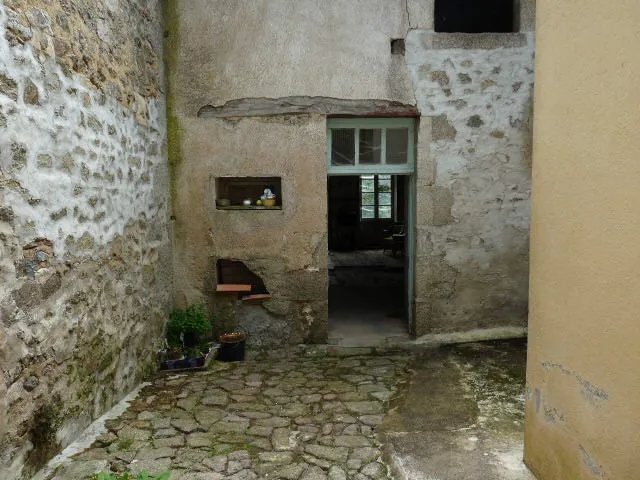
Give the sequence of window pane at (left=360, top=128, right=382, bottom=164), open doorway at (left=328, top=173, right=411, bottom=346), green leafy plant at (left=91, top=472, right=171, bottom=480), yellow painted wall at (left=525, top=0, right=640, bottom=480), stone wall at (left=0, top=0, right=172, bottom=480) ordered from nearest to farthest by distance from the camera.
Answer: yellow painted wall at (left=525, top=0, right=640, bottom=480), green leafy plant at (left=91, top=472, right=171, bottom=480), stone wall at (left=0, top=0, right=172, bottom=480), window pane at (left=360, top=128, right=382, bottom=164), open doorway at (left=328, top=173, right=411, bottom=346)

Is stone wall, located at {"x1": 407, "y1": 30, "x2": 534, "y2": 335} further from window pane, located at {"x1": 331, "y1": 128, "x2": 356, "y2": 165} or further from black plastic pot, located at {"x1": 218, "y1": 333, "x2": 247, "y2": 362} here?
black plastic pot, located at {"x1": 218, "y1": 333, "x2": 247, "y2": 362}

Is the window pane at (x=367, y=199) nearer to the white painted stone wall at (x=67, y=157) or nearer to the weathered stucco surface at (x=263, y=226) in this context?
the weathered stucco surface at (x=263, y=226)

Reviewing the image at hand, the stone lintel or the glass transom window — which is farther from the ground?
the stone lintel

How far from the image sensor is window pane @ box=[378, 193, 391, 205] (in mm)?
13695

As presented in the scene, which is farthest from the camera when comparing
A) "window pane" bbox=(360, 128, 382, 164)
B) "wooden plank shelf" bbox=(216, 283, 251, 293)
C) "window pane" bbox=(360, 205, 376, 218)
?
"window pane" bbox=(360, 205, 376, 218)

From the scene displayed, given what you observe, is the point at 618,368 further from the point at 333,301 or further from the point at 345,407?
the point at 333,301

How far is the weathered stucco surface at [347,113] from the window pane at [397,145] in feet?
0.79

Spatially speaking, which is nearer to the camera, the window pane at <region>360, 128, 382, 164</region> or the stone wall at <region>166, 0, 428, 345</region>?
the stone wall at <region>166, 0, 428, 345</region>

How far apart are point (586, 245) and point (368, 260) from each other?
8.96 meters

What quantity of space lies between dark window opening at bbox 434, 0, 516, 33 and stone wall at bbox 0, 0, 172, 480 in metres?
3.55

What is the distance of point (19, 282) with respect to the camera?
2.82 metres

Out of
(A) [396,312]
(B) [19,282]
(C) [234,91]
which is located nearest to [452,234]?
(A) [396,312]

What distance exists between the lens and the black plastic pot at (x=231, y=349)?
5.12 meters

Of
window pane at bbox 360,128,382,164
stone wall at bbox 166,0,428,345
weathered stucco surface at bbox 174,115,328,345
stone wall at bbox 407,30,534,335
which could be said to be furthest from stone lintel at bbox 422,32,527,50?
weathered stucco surface at bbox 174,115,328,345
